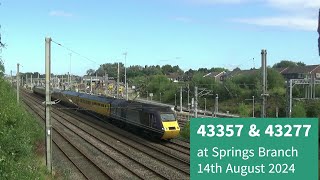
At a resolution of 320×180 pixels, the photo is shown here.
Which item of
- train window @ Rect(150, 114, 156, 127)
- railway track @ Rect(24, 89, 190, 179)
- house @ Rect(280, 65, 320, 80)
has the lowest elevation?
railway track @ Rect(24, 89, 190, 179)

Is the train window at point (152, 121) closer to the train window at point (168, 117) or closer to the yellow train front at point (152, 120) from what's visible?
the yellow train front at point (152, 120)

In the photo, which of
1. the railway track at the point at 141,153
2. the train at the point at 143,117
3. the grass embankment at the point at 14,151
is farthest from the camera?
the train at the point at 143,117

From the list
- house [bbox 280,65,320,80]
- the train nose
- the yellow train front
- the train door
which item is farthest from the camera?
house [bbox 280,65,320,80]

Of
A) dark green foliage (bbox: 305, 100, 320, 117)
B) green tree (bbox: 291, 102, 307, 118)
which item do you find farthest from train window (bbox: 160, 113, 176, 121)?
dark green foliage (bbox: 305, 100, 320, 117)

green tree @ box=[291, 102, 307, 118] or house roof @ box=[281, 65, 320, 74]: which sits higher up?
house roof @ box=[281, 65, 320, 74]

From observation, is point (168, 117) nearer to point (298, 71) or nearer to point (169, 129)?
point (169, 129)

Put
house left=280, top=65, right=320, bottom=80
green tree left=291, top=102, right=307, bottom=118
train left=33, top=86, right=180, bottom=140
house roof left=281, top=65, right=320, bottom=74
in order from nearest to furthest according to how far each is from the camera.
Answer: train left=33, top=86, right=180, bottom=140 → green tree left=291, top=102, right=307, bottom=118 → house left=280, top=65, right=320, bottom=80 → house roof left=281, top=65, right=320, bottom=74

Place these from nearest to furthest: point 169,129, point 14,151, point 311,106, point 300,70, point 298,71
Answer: point 14,151 < point 169,129 < point 311,106 < point 298,71 < point 300,70

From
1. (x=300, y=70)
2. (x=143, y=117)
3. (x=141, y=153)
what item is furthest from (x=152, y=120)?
(x=300, y=70)

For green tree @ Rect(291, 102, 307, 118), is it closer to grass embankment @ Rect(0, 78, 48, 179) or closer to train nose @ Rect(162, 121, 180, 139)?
train nose @ Rect(162, 121, 180, 139)

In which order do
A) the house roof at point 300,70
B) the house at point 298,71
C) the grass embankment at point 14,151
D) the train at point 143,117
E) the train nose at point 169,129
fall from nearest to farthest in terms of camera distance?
the grass embankment at point 14,151 → the train nose at point 169,129 → the train at point 143,117 → the house at point 298,71 → the house roof at point 300,70

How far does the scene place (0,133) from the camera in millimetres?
16547

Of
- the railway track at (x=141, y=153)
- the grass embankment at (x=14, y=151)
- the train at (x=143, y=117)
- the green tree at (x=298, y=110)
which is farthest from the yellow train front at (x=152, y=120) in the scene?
the green tree at (x=298, y=110)

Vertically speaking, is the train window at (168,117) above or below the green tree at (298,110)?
above
